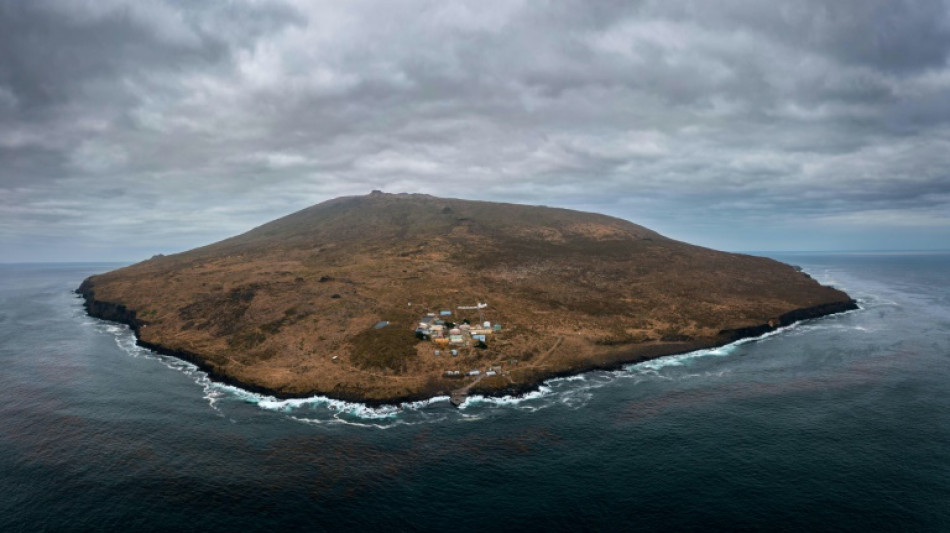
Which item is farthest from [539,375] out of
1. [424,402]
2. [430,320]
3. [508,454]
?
[430,320]

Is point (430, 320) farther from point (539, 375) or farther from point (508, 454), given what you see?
point (508, 454)

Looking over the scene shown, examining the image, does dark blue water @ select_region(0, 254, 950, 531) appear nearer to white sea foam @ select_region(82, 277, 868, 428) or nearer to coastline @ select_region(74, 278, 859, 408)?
white sea foam @ select_region(82, 277, 868, 428)

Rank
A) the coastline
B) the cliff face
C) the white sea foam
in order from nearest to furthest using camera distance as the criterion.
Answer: the white sea foam → the coastline → the cliff face

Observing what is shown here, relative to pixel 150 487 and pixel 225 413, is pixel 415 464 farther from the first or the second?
pixel 225 413

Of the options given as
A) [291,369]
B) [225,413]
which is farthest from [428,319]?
[225,413]

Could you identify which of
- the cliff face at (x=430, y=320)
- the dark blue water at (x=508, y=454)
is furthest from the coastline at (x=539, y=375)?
the dark blue water at (x=508, y=454)

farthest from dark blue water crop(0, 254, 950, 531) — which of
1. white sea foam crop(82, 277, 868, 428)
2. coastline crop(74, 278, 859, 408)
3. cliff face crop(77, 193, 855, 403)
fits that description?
cliff face crop(77, 193, 855, 403)

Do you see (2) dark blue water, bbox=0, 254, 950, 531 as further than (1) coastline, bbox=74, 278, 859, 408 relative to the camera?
No
